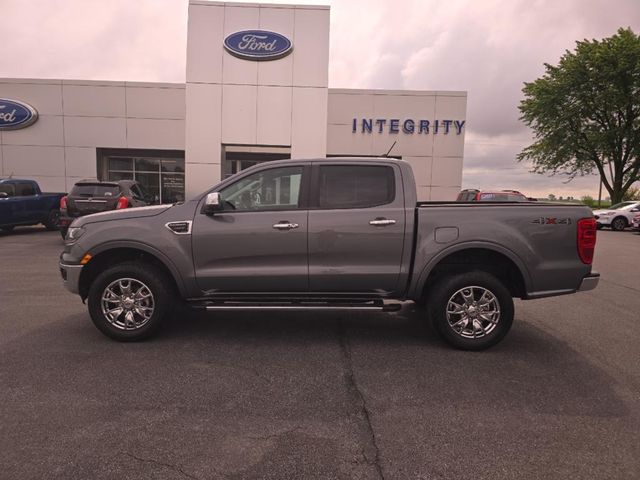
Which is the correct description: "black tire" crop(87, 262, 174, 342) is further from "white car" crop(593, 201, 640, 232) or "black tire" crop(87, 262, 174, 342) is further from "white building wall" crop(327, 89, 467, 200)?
"white car" crop(593, 201, 640, 232)

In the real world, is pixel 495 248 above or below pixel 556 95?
below

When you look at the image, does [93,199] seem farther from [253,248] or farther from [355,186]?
[355,186]

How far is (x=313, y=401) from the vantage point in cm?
340

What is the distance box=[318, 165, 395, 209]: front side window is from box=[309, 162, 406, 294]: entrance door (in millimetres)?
11

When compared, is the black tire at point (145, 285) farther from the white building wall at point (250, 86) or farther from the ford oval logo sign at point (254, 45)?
the ford oval logo sign at point (254, 45)

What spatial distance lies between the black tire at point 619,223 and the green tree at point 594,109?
11.9 metres

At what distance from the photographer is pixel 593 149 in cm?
3297

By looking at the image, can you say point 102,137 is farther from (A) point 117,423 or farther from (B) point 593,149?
(B) point 593,149

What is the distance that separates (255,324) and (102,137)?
19.8 m

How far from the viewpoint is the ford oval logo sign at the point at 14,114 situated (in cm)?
2081

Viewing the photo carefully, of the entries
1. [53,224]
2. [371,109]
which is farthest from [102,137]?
[371,109]

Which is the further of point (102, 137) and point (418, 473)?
point (102, 137)

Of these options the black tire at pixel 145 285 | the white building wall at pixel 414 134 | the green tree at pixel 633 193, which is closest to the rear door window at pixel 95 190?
the black tire at pixel 145 285

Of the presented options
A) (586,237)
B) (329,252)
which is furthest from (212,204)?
(586,237)
